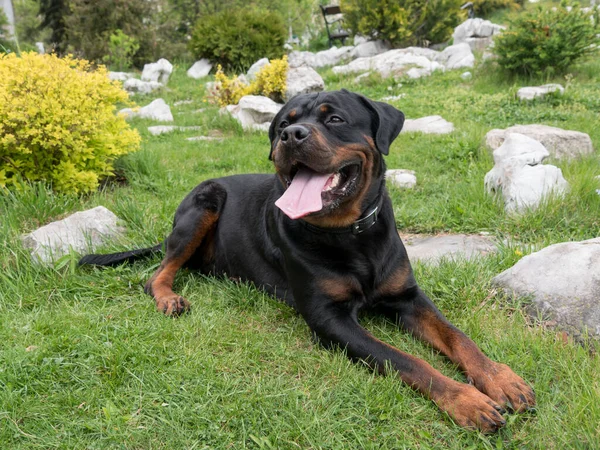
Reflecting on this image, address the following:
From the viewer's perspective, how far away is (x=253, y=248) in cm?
329

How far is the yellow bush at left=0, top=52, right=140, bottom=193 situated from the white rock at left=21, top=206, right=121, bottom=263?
0.79 metres

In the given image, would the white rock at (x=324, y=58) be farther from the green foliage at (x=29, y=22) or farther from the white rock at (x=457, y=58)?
the green foliage at (x=29, y=22)

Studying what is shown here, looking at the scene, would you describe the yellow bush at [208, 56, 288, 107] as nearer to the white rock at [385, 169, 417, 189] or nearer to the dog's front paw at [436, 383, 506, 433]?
the white rock at [385, 169, 417, 189]

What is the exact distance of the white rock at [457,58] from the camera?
1217 centimetres

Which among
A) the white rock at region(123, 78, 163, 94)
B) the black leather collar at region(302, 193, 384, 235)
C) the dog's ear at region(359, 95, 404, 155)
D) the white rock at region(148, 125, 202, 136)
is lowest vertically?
the white rock at region(148, 125, 202, 136)

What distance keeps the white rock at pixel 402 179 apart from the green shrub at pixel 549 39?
17.3 ft

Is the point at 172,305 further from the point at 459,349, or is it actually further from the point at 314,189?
the point at 459,349

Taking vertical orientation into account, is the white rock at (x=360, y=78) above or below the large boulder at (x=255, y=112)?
below

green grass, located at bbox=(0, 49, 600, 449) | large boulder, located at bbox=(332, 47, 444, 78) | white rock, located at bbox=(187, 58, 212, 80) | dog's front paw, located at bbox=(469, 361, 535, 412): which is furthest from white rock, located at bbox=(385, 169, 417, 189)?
white rock, located at bbox=(187, 58, 212, 80)

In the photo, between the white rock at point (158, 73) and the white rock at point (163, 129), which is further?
the white rock at point (158, 73)

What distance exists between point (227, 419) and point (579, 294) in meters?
1.85

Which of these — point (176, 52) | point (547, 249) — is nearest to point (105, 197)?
point (547, 249)

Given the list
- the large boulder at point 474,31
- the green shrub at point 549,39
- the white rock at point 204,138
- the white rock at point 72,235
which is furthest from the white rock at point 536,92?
the large boulder at point 474,31

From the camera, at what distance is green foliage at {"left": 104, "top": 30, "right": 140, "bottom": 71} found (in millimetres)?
14445
